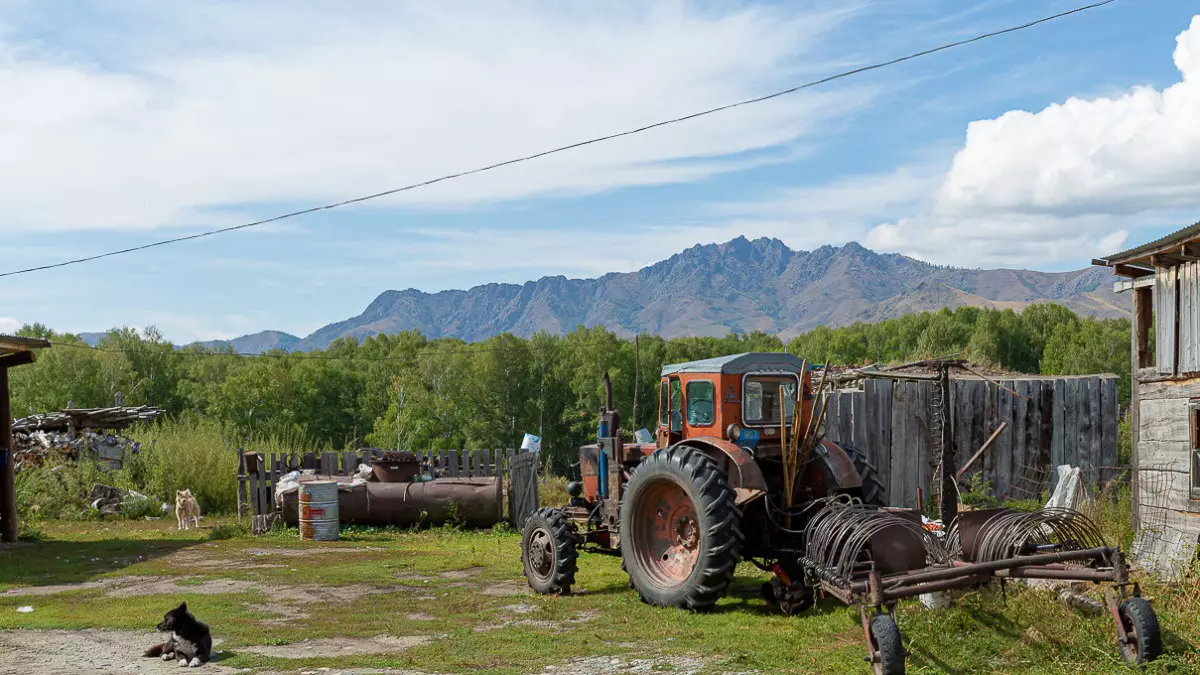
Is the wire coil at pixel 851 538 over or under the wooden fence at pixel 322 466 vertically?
over

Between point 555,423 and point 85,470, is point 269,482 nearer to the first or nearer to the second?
point 85,470

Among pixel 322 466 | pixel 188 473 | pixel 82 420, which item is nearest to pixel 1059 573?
pixel 322 466

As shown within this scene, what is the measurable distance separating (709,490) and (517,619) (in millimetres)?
2214

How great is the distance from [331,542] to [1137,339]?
12075mm

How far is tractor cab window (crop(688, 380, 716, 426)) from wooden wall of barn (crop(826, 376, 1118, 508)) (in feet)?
19.2

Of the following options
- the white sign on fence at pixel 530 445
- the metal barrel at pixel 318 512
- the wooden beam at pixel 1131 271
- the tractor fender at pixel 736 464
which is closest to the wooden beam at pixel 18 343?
the metal barrel at pixel 318 512

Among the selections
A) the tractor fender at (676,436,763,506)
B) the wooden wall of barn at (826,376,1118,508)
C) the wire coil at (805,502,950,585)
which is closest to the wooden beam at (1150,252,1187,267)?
the wooden wall of barn at (826,376,1118,508)

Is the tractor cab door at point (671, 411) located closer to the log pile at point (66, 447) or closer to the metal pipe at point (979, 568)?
the metal pipe at point (979, 568)

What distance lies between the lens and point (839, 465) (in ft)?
34.8

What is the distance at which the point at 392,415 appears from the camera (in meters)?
73.4

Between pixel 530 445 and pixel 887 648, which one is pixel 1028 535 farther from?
pixel 530 445

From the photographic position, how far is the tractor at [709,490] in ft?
30.9

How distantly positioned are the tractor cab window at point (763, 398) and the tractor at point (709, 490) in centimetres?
1

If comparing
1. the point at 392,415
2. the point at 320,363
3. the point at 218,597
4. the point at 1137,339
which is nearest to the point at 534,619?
the point at 218,597
